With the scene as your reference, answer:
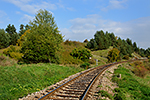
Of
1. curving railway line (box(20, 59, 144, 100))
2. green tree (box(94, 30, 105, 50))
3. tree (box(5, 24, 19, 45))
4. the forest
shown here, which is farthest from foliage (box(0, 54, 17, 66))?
green tree (box(94, 30, 105, 50))

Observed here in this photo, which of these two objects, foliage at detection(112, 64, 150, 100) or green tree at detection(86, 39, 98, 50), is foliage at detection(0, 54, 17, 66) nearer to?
foliage at detection(112, 64, 150, 100)

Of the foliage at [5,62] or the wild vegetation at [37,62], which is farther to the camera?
the foliage at [5,62]

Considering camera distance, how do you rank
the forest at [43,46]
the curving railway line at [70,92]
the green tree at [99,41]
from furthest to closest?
the green tree at [99,41] < the forest at [43,46] < the curving railway line at [70,92]

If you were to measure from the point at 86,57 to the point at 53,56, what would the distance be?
15.0 meters

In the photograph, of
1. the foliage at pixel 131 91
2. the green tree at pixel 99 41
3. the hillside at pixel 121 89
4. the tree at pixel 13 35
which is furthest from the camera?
the green tree at pixel 99 41

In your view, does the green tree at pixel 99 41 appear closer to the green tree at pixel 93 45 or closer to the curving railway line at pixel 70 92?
the green tree at pixel 93 45

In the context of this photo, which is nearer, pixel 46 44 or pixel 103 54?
pixel 46 44

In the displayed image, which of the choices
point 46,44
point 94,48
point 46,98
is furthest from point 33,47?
point 94,48

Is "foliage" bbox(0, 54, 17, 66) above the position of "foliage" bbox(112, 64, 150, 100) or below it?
above

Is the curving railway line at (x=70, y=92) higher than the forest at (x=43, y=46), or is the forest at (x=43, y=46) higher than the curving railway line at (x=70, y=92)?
the forest at (x=43, y=46)

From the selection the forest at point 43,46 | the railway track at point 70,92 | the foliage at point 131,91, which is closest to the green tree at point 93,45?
the forest at point 43,46

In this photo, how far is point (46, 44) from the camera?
21.9 m

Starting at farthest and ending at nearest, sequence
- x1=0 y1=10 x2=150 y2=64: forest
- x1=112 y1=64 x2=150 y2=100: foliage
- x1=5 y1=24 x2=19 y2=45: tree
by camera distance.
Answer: x1=5 y1=24 x2=19 y2=45: tree < x1=0 y1=10 x2=150 y2=64: forest < x1=112 y1=64 x2=150 y2=100: foliage

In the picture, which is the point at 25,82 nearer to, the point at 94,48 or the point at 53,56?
the point at 53,56
